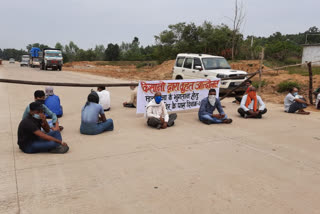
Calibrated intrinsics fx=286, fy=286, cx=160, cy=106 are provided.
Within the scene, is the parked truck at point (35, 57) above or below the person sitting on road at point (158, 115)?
above

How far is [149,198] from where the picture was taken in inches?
146

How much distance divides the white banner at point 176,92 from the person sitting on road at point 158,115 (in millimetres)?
1094

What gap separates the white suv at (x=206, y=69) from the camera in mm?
12977

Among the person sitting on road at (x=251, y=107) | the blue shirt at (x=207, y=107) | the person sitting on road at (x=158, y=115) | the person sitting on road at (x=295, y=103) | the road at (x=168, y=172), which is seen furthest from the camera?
the person sitting on road at (x=295, y=103)

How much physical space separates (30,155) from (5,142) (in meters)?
1.21

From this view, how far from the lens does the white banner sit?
8.82 m

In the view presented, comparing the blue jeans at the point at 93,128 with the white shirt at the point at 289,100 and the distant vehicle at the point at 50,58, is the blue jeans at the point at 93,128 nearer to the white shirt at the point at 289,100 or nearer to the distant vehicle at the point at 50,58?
the white shirt at the point at 289,100

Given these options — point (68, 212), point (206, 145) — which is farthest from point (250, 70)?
point (68, 212)

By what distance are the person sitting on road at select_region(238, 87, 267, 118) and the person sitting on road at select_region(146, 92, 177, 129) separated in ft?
8.62

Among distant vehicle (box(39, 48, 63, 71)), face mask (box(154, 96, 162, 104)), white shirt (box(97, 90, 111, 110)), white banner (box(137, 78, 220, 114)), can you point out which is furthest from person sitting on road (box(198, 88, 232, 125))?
distant vehicle (box(39, 48, 63, 71))

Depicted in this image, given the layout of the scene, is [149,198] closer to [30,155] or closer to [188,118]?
[30,155]

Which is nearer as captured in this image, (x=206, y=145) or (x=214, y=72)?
(x=206, y=145)

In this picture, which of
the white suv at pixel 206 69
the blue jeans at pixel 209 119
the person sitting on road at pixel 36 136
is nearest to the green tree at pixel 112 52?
the white suv at pixel 206 69

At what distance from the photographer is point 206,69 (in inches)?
531
